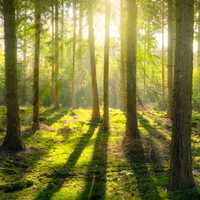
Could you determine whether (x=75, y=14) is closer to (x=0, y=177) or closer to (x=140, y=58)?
(x=140, y=58)

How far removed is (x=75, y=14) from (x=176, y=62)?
67.6 feet

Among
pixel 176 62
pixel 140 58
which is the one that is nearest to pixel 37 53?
pixel 176 62

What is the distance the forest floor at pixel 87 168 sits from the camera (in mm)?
7707

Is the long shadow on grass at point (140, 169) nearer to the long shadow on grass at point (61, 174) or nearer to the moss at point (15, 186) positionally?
the long shadow on grass at point (61, 174)

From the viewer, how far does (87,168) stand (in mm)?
9914

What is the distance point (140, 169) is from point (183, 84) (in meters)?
3.36

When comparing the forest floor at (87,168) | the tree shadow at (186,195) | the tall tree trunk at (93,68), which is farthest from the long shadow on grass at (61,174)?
the tall tree trunk at (93,68)

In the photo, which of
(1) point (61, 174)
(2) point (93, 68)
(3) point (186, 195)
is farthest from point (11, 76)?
(2) point (93, 68)

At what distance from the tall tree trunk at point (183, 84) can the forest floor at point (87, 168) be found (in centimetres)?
91

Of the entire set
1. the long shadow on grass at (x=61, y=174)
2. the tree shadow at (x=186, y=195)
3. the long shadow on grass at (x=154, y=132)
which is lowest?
the long shadow on grass at (x=61, y=174)

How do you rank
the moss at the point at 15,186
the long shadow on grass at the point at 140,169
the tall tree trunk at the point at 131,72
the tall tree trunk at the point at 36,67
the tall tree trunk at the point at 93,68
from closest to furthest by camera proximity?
the long shadow on grass at the point at 140,169, the moss at the point at 15,186, the tall tree trunk at the point at 131,72, the tall tree trunk at the point at 36,67, the tall tree trunk at the point at 93,68

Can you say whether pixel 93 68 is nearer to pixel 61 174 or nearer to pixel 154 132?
pixel 154 132

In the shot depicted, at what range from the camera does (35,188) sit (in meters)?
8.13

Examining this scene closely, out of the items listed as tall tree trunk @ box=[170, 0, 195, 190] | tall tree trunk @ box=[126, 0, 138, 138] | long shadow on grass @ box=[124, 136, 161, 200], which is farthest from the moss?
tall tree trunk @ box=[126, 0, 138, 138]
